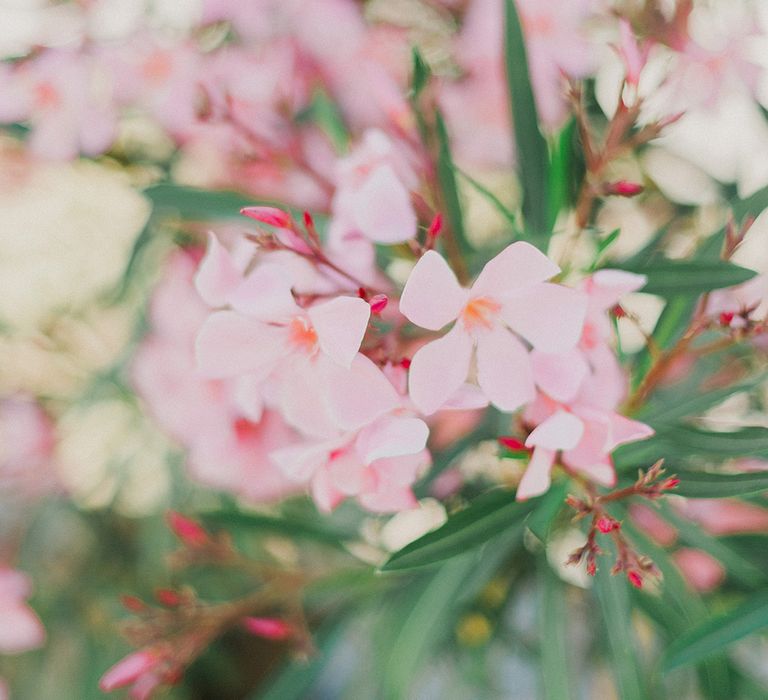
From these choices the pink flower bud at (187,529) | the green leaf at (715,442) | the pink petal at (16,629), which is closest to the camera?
the green leaf at (715,442)

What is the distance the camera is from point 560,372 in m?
0.43

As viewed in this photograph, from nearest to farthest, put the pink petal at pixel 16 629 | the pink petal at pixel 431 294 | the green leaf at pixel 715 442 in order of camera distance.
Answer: the pink petal at pixel 431 294, the green leaf at pixel 715 442, the pink petal at pixel 16 629

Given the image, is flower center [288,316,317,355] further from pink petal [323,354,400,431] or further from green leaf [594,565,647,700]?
green leaf [594,565,647,700]

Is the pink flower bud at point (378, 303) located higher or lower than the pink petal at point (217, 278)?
higher

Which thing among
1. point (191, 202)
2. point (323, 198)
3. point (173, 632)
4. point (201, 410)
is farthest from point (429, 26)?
point (173, 632)

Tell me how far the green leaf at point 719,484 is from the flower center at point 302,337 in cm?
Answer: 26

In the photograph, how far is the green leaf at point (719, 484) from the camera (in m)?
0.47

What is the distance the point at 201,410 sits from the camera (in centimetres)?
77

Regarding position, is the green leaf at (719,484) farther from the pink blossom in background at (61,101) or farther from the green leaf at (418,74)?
the pink blossom in background at (61,101)

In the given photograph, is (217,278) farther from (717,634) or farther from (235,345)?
(717,634)

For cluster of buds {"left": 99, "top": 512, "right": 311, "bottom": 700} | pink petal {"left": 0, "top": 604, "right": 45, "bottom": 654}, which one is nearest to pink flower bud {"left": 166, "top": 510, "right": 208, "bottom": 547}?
cluster of buds {"left": 99, "top": 512, "right": 311, "bottom": 700}

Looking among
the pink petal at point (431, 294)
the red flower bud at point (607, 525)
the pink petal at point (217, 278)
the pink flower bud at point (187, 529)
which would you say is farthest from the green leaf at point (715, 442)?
the pink flower bud at point (187, 529)

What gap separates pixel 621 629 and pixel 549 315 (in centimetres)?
32

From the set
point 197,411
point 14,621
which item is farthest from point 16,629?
point 197,411
